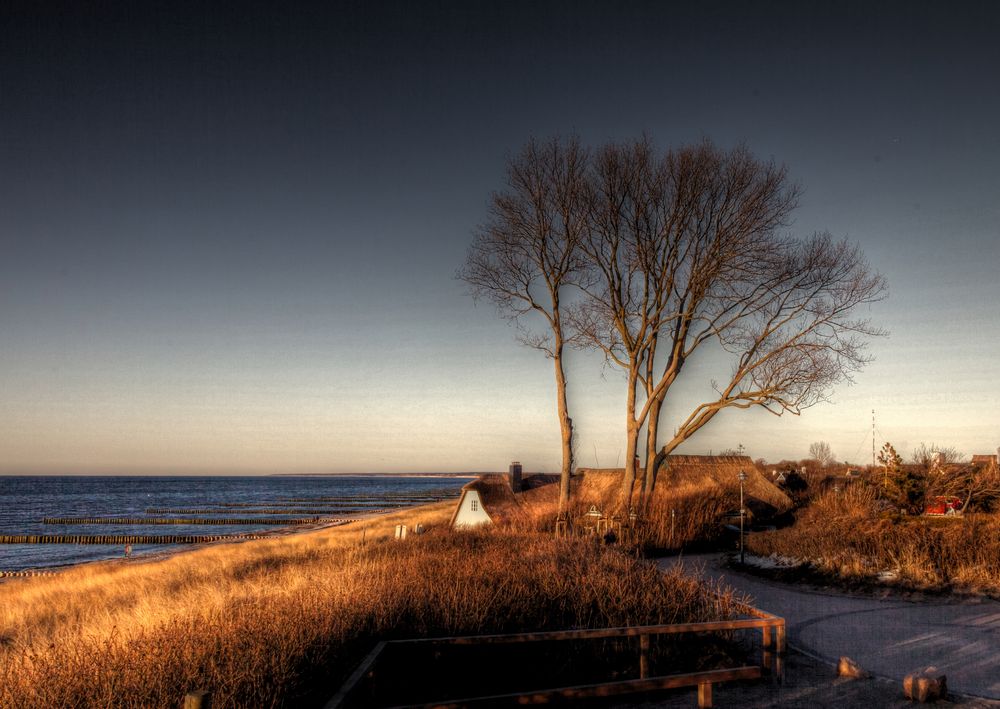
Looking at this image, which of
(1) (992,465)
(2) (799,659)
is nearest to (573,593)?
(2) (799,659)

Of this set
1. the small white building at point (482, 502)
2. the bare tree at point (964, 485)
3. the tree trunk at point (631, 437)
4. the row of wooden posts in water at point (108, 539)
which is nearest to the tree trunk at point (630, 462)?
the tree trunk at point (631, 437)

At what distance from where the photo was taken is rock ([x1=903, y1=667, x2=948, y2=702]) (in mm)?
6130

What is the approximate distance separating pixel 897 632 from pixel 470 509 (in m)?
16.4

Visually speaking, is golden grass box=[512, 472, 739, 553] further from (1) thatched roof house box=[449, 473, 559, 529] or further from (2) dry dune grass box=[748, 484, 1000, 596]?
(2) dry dune grass box=[748, 484, 1000, 596]

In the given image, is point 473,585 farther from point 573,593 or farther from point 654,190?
point 654,190

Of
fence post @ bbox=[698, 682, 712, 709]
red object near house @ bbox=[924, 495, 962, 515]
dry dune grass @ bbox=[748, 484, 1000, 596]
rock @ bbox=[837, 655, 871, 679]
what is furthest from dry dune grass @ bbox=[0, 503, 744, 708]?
red object near house @ bbox=[924, 495, 962, 515]

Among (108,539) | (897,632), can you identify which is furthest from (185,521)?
(897,632)

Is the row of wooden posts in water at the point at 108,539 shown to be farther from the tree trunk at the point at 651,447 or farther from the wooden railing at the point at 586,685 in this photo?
the wooden railing at the point at 586,685

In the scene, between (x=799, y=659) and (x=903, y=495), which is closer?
(x=799, y=659)

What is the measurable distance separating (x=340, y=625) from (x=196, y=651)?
1.33 meters

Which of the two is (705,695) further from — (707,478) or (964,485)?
(707,478)

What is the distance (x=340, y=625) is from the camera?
22.1 feet

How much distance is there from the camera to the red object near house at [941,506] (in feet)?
49.4

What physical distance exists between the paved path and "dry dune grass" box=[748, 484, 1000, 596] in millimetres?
863
